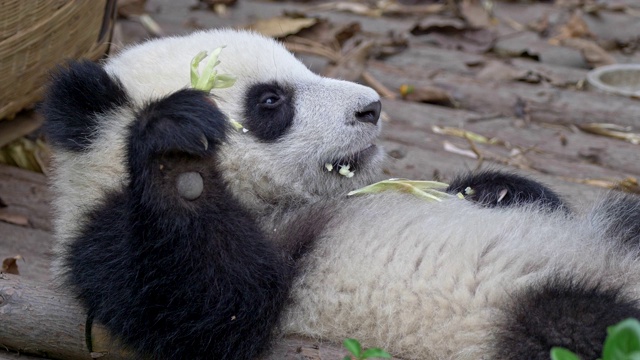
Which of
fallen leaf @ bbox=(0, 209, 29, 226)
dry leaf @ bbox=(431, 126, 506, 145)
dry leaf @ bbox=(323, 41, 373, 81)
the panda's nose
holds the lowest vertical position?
dry leaf @ bbox=(323, 41, 373, 81)

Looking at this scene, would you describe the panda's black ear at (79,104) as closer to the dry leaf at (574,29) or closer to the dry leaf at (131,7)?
the dry leaf at (131,7)

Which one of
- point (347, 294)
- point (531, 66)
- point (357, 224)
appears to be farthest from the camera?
point (531, 66)

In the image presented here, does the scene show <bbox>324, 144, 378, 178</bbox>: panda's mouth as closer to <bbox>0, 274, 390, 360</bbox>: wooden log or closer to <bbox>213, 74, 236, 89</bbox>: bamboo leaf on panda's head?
<bbox>213, 74, 236, 89</bbox>: bamboo leaf on panda's head

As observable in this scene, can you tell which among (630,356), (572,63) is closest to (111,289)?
(630,356)

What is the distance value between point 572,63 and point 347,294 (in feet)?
11.6

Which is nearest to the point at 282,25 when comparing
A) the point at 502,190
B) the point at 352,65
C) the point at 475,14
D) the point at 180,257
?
the point at 352,65

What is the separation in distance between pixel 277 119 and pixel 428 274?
0.78 meters

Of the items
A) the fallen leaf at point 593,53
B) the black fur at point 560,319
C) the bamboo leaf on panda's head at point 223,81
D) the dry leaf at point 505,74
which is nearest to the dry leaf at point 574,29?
the fallen leaf at point 593,53

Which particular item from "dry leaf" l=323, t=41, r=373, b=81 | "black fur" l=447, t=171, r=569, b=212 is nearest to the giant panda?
"black fur" l=447, t=171, r=569, b=212

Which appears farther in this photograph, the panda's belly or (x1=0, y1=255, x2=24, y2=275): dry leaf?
(x1=0, y1=255, x2=24, y2=275): dry leaf

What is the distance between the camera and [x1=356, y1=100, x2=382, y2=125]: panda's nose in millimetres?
2952

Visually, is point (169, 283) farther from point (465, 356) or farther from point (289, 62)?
point (289, 62)

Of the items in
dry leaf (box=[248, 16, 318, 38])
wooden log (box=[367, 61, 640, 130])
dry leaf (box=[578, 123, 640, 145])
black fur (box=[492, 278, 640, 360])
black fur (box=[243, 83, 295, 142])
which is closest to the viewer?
black fur (box=[492, 278, 640, 360])

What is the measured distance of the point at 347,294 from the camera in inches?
101
